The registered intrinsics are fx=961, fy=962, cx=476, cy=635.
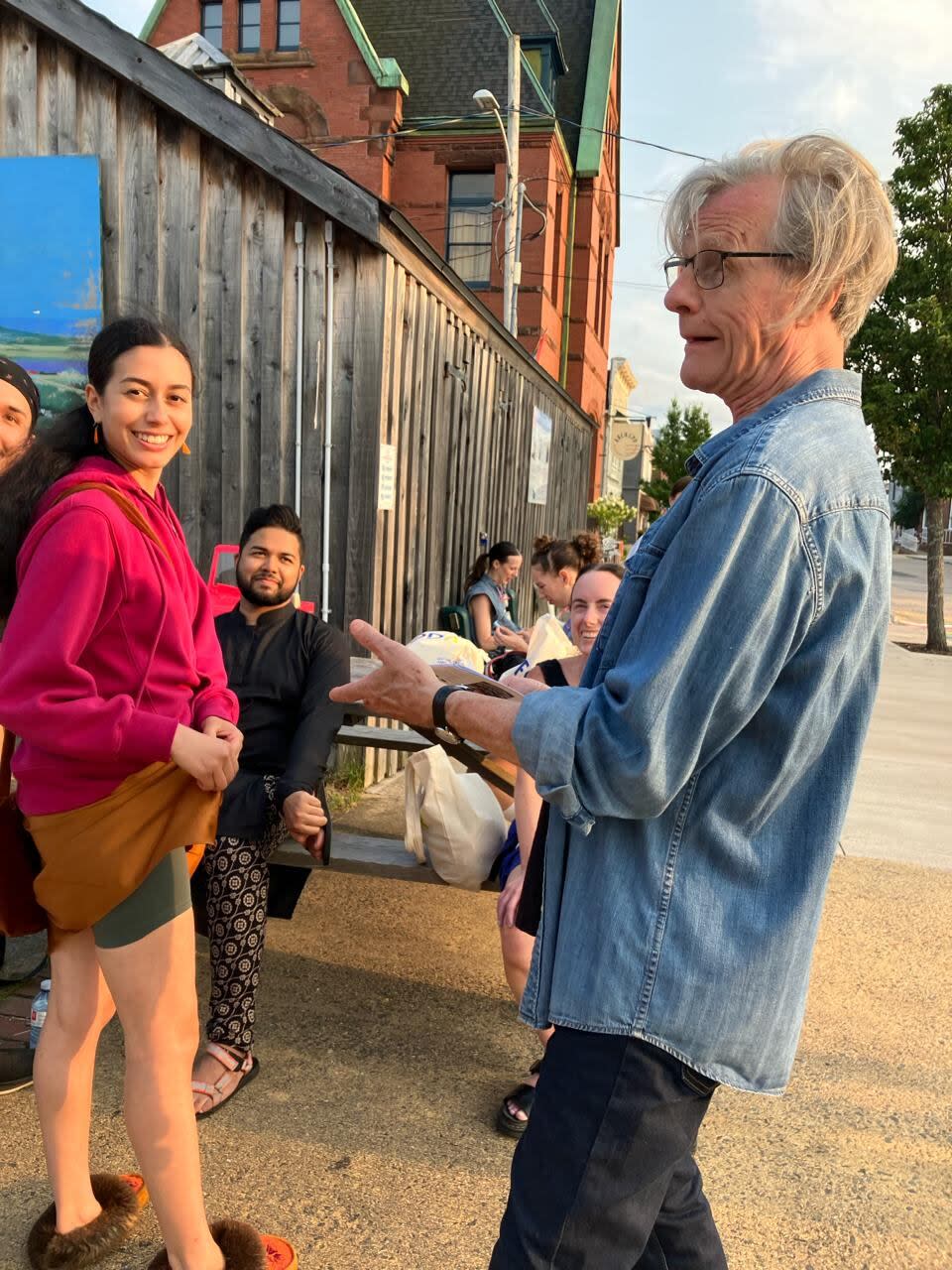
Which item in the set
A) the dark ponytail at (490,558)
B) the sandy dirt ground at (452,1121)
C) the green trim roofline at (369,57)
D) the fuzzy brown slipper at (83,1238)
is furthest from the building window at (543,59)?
the fuzzy brown slipper at (83,1238)

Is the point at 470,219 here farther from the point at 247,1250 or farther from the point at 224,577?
the point at 247,1250

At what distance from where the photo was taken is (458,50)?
2070 centimetres

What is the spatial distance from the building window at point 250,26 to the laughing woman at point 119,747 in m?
21.5

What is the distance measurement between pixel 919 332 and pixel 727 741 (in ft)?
51.1

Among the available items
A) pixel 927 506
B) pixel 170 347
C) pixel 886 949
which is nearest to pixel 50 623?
pixel 170 347

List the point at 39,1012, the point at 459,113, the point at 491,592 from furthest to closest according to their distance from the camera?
the point at 459,113
the point at 491,592
the point at 39,1012

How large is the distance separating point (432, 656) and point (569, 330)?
19371 mm

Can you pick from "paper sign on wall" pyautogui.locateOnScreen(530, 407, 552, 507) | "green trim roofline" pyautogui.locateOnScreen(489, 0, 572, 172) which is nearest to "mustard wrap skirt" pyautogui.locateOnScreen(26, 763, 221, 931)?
"paper sign on wall" pyautogui.locateOnScreen(530, 407, 552, 507)

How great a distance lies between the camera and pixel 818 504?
1223 mm

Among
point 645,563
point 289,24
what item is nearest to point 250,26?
point 289,24

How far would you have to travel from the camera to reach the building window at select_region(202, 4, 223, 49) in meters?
19.8

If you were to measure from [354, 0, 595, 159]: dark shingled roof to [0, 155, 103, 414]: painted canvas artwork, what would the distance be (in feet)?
52.6

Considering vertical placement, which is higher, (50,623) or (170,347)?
(170,347)

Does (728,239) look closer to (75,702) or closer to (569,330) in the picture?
(75,702)
